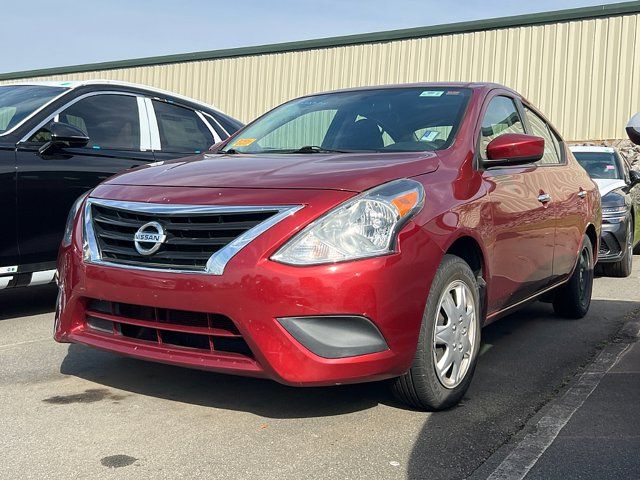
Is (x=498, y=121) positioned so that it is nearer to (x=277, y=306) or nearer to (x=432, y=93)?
(x=432, y=93)

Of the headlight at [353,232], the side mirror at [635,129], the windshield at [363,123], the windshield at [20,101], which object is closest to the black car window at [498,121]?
the windshield at [363,123]

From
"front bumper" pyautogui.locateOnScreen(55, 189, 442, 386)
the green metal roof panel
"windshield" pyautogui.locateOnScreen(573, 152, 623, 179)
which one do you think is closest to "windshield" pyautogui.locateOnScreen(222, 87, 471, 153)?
"front bumper" pyautogui.locateOnScreen(55, 189, 442, 386)

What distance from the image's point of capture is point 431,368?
3.44 m

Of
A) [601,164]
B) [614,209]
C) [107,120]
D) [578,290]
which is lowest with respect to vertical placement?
[578,290]

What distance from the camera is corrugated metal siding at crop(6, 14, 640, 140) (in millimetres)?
16672

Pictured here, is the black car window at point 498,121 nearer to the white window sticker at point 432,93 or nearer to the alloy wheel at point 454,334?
the white window sticker at point 432,93

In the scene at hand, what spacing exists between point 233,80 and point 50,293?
51.3 ft

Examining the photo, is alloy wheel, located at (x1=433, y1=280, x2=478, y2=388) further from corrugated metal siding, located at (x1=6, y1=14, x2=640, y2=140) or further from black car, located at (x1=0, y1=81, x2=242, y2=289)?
corrugated metal siding, located at (x1=6, y1=14, x2=640, y2=140)

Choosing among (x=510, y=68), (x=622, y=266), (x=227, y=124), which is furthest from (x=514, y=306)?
(x=510, y=68)

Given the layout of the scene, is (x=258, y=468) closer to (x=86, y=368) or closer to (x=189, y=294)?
(x=189, y=294)

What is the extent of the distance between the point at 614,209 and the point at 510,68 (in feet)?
32.7

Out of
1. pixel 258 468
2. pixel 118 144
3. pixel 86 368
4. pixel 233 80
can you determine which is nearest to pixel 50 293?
pixel 118 144

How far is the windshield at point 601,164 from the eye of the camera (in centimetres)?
946

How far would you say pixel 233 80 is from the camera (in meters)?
21.6
